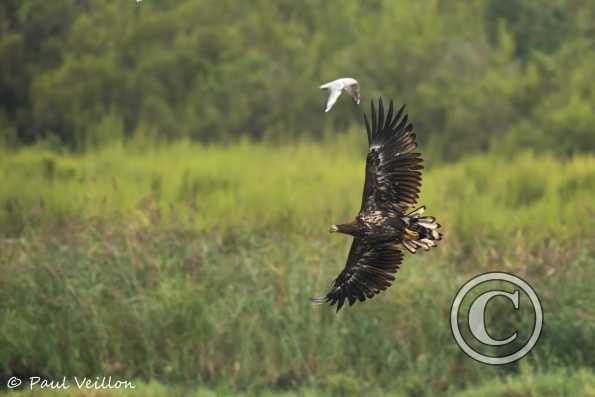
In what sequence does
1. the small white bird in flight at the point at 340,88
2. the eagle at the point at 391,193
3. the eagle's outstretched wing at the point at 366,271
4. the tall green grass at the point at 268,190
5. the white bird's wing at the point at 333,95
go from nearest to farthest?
the white bird's wing at the point at 333,95
the small white bird in flight at the point at 340,88
the eagle at the point at 391,193
the eagle's outstretched wing at the point at 366,271
the tall green grass at the point at 268,190

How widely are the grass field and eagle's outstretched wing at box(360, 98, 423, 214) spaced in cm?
485

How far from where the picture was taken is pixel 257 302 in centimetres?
1373

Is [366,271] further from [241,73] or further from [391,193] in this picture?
[241,73]

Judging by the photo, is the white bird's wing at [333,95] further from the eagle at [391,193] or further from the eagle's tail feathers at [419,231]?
the eagle's tail feathers at [419,231]

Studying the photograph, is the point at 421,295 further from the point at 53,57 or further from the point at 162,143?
the point at 53,57

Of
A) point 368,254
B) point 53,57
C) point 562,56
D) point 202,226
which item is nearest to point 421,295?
point 202,226

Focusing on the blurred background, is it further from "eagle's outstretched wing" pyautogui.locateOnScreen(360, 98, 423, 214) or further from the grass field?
"eagle's outstretched wing" pyautogui.locateOnScreen(360, 98, 423, 214)

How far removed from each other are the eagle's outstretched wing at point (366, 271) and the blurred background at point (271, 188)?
14.0ft

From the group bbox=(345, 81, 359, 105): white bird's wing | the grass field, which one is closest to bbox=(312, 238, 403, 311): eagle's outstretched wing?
bbox=(345, 81, 359, 105): white bird's wing

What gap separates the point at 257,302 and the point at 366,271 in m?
5.21

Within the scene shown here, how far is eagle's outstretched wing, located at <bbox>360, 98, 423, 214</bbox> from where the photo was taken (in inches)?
317

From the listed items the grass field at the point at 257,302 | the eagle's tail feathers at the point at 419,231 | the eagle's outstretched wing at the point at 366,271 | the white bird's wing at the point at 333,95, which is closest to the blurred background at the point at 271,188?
the grass field at the point at 257,302

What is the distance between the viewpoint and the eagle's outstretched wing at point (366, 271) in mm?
8516

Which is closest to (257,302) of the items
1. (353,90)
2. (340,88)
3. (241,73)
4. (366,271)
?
(366,271)
